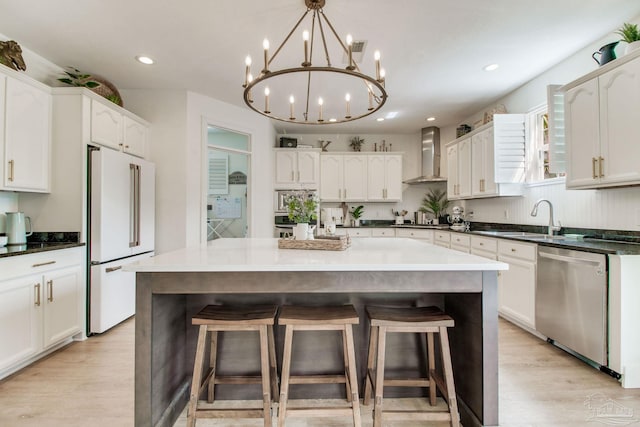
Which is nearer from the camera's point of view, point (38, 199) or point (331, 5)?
point (331, 5)

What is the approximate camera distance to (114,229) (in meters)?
3.11

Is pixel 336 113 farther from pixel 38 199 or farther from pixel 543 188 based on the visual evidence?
pixel 38 199

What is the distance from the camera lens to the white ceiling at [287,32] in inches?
94.1

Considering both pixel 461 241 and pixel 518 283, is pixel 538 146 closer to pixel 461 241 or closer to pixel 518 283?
pixel 461 241

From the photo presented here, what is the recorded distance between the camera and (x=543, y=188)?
3570 millimetres

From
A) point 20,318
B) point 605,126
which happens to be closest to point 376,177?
point 605,126

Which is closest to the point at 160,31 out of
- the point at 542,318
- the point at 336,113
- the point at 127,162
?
the point at 127,162

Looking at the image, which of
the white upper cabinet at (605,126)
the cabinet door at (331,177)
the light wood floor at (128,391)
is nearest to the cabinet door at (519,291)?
the light wood floor at (128,391)

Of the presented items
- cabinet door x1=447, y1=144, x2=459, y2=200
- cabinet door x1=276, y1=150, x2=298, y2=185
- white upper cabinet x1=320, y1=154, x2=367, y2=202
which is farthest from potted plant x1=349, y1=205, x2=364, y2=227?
cabinet door x1=447, y1=144, x2=459, y2=200

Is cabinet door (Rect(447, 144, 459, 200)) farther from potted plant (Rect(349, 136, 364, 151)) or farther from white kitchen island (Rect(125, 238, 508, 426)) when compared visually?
white kitchen island (Rect(125, 238, 508, 426))

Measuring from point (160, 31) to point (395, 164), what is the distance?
4.31 metres

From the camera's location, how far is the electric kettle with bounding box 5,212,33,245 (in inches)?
102

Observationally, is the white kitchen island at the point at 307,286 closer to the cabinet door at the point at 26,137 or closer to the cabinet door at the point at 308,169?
the cabinet door at the point at 26,137

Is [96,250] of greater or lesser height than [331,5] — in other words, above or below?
below
